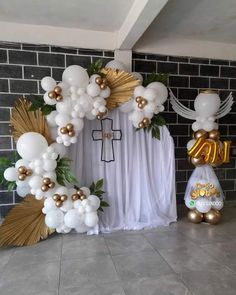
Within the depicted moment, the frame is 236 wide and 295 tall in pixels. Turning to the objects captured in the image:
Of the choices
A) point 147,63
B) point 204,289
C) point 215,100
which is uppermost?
point 147,63

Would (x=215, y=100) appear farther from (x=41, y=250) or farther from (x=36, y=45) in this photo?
(x=41, y=250)

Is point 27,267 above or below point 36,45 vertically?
below

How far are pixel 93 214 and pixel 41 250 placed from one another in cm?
53

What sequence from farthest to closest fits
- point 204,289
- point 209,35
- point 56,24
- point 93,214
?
point 209,35
point 56,24
point 93,214
point 204,289

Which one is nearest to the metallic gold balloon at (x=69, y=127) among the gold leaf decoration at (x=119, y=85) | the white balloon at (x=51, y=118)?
the white balloon at (x=51, y=118)

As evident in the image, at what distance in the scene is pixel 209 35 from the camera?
2.76 metres

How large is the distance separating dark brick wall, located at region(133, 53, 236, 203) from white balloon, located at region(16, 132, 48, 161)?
4.87 feet

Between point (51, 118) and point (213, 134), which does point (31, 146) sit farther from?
point (213, 134)

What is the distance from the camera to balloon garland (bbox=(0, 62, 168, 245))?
6.84ft

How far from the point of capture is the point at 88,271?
5.70 ft

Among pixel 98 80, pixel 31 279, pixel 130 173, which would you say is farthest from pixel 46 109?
pixel 31 279

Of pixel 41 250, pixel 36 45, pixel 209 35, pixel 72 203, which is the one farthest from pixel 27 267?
pixel 209 35

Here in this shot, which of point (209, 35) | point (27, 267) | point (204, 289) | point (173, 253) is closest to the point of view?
point (204, 289)

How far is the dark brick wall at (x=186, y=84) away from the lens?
2.94 meters
